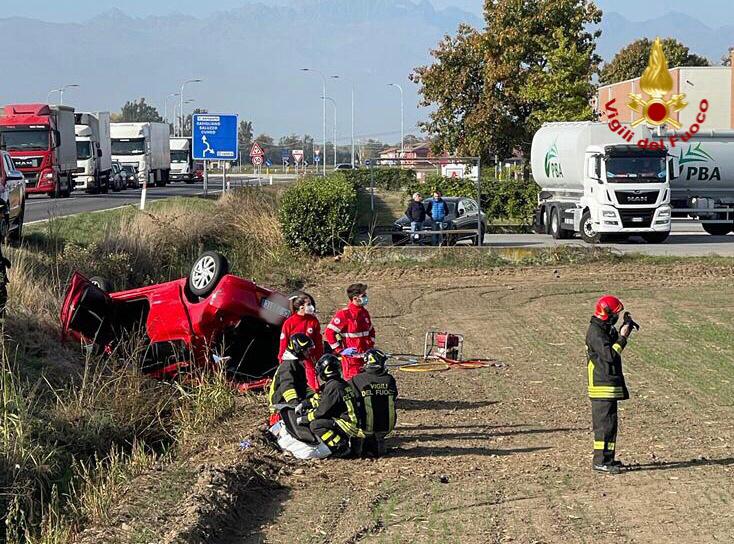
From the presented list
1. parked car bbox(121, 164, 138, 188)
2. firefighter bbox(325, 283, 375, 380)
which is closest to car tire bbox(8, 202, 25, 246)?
firefighter bbox(325, 283, 375, 380)

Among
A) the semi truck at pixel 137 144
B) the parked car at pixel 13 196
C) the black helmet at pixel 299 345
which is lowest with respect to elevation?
the black helmet at pixel 299 345

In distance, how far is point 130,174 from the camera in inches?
2675

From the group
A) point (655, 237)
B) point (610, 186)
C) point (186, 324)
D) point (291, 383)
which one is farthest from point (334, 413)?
point (655, 237)

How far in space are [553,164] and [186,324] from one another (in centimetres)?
2602

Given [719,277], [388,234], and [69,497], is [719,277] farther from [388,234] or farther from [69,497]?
[69,497]

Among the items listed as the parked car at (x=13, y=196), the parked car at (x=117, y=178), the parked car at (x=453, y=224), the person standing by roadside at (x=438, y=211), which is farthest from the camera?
the parked car at (x=117, y=178)

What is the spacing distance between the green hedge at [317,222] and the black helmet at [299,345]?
18.3 m

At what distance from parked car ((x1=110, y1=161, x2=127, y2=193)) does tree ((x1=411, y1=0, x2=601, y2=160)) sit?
17872 mm

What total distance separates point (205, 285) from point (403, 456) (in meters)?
4.32

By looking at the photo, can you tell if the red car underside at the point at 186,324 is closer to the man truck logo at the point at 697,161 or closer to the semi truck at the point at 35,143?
the man truck logo at the point at 697,161

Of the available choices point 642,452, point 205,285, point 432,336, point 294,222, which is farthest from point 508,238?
point 642,452

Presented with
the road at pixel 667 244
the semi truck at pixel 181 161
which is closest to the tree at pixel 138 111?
the semi truck at pixel 181 161

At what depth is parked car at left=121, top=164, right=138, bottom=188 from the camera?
67.4 meters

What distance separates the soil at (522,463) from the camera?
8438 millimetres
